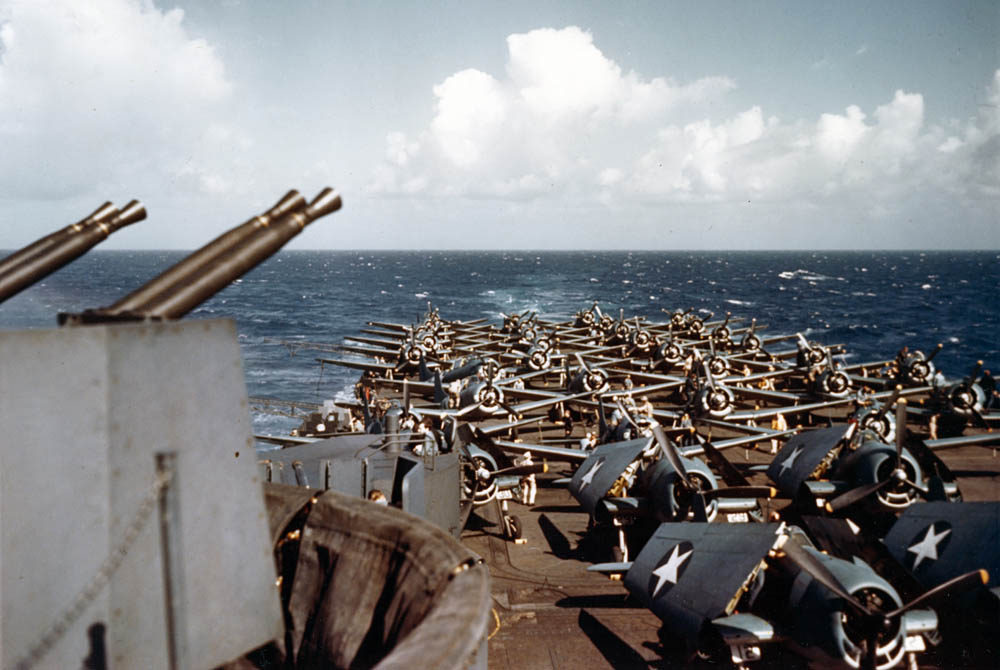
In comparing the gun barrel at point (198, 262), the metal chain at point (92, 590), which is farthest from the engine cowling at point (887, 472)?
the metal chain at point (92, 590)

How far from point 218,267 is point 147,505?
176cm

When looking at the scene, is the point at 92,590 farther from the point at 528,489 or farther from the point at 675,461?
the point at 528,489

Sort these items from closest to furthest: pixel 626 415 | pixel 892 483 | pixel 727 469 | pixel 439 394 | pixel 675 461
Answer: pixel 675 461 → pixel 892 483 → pixel 727 469 → pixel 626 415 → pixel 439 394

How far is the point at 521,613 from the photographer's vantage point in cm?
1440

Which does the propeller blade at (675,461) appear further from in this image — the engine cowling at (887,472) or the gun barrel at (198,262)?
the gun barrel at (198,262)

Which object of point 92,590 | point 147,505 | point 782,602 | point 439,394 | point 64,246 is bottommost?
point 782,602

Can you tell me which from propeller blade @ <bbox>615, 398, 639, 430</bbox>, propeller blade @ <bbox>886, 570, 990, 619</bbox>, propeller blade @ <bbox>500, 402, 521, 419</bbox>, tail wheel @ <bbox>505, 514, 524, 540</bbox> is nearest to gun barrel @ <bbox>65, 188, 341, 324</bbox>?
propeller blade @ <bbox>886, 570, 990, 619</bbox>

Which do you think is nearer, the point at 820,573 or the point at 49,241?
the point at 49,241

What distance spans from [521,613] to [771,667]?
5442 millimetres

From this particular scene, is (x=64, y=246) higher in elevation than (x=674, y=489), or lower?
higher

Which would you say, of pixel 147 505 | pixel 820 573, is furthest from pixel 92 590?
pixel 820 573

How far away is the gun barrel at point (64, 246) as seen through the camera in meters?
5.22

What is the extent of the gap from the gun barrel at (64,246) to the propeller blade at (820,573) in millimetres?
11436

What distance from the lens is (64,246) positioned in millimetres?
5453
